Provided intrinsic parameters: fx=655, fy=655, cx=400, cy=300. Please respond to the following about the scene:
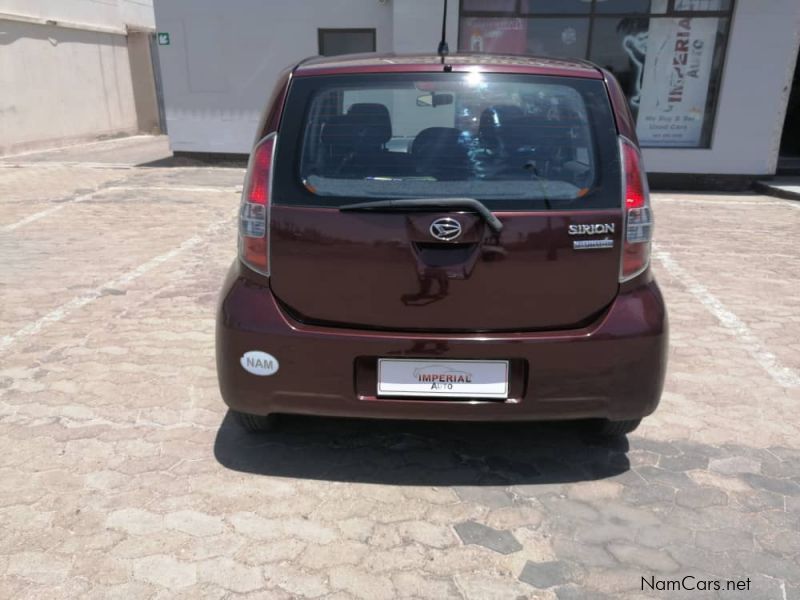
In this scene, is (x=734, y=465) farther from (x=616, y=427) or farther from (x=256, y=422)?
(x=256, y=422)

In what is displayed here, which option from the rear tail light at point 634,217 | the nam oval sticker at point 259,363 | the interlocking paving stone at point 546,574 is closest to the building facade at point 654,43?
the rear tail light at point 634,217

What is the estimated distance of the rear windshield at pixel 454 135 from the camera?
2.45m

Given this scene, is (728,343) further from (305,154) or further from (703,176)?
(703,176)

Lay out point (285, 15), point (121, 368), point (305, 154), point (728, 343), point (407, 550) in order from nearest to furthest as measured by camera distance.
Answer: point (407, 550)
point (305, 154)
point (121, 368)
point (728, 343)
point (285, 15)

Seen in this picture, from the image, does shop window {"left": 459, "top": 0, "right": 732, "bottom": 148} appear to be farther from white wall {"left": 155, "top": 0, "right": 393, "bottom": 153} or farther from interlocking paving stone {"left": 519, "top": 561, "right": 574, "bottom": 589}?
interlocking paving stone {"left": 519, "top": 561, "right": 574, "bottom": 589}

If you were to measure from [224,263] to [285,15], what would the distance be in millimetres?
7074

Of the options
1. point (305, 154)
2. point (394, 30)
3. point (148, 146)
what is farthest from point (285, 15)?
point (305, 154)

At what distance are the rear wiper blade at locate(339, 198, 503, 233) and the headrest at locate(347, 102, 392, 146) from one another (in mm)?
299

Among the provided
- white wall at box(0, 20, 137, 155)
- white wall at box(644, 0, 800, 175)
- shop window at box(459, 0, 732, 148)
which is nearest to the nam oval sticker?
shop window at box(459, 0, 732, 148)

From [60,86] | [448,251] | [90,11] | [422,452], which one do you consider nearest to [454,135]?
[448,251]

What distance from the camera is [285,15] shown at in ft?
37.1

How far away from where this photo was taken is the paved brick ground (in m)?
2.21

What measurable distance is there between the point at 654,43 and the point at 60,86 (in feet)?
43.8

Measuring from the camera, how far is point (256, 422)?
2.94 m
